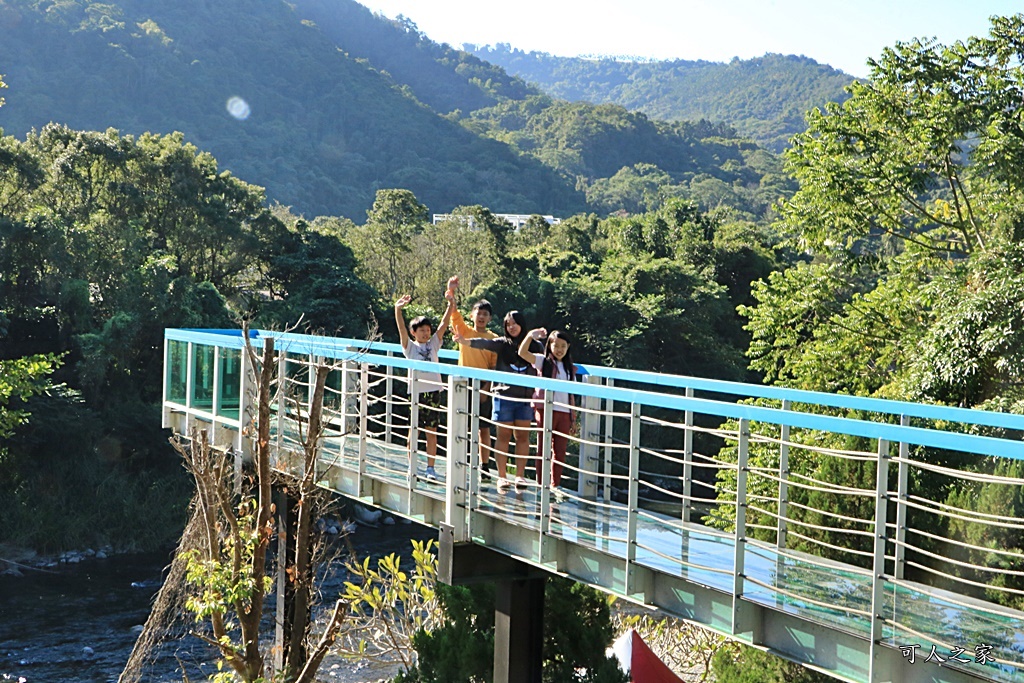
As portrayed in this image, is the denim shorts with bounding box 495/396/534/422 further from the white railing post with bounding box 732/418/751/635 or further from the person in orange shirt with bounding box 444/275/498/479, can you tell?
the white railing post with bounding box 732/418/751/635

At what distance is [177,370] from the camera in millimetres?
11109

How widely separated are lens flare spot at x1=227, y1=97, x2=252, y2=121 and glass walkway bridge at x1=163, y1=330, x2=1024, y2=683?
220 feet

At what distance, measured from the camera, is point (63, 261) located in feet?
92.0

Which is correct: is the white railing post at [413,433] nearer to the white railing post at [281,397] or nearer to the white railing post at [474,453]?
the white railing post at [474,453]

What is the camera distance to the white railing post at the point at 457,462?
651cm

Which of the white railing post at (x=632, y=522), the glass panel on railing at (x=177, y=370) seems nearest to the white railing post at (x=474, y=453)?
the white railing post at (x=632, y=522)

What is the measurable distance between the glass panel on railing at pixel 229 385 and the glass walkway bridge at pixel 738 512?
0.02 m

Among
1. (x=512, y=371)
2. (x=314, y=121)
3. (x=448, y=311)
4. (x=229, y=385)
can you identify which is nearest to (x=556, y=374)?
(x=512, y=371)

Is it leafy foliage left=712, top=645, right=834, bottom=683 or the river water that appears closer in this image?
leafy foliage left=712, top=645, right=834, bottom=683

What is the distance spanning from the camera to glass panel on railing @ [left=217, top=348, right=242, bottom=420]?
10.0 meters


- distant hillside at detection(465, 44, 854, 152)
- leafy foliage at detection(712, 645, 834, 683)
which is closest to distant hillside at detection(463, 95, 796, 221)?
distant hillside at detection(465, 44, 854, 152)

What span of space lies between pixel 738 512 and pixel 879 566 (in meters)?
0.72

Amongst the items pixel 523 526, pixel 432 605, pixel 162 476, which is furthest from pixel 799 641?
pixel 162 476

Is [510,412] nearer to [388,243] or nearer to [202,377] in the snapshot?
[202,377]
